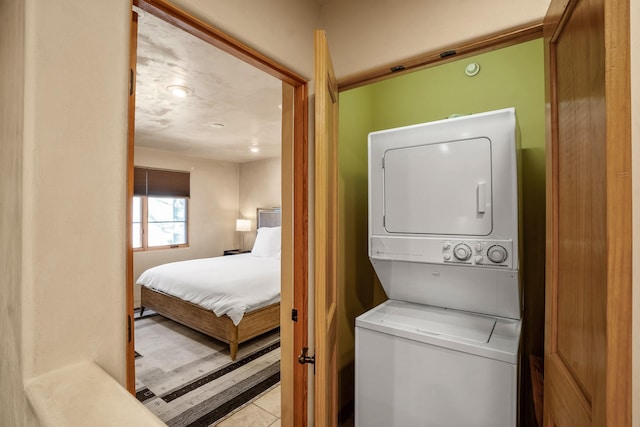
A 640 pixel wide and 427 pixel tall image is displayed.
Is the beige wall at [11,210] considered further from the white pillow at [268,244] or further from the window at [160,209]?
the window at [160,209]

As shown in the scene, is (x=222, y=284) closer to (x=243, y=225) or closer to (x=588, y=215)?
(x=243, y=225)

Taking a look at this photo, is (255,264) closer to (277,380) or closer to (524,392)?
(277,380)

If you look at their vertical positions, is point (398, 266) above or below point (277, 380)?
above

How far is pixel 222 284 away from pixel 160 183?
2.87 metres

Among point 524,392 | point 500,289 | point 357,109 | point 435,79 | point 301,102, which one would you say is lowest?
point 524,392

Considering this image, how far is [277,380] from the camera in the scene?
8.69 ft

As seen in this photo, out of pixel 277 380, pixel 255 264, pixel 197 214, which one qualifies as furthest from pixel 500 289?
pixel 197 214

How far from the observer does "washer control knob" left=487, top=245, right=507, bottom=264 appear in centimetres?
139

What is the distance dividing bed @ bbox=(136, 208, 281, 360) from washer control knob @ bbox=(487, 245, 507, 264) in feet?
7.79

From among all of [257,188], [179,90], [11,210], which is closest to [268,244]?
[257,188]

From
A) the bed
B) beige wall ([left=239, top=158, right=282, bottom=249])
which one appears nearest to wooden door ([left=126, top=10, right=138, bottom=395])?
the bed

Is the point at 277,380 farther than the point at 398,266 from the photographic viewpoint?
Yes

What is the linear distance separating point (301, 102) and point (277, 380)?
7.91 ft

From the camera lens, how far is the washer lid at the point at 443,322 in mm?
1422
